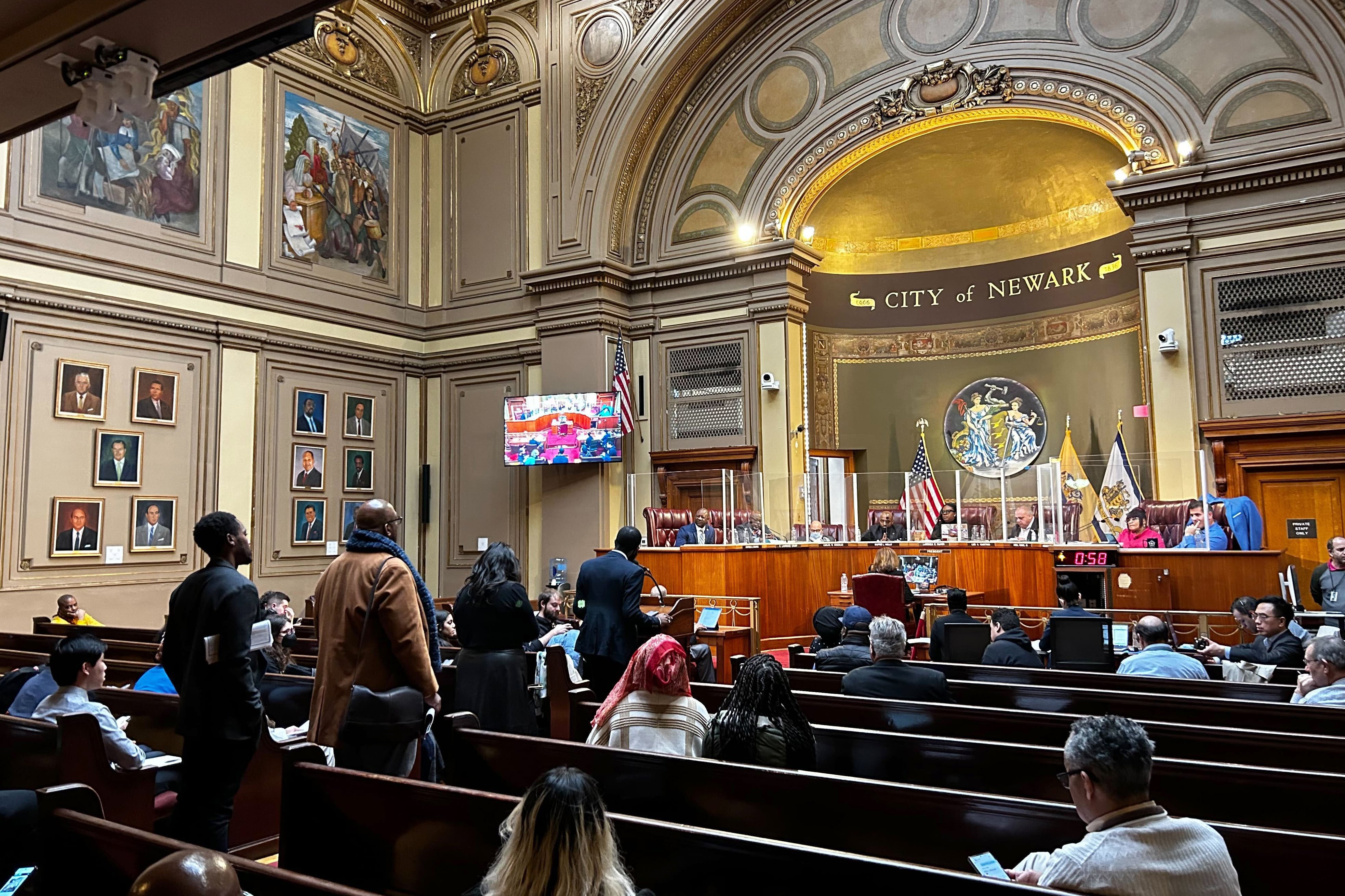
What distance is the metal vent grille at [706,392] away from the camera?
508 inches

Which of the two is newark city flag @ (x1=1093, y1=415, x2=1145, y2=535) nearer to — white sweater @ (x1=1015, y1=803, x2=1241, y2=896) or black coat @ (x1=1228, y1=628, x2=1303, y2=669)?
black coat @ (x1=1228, y1=628, x2=1303, y2=669)

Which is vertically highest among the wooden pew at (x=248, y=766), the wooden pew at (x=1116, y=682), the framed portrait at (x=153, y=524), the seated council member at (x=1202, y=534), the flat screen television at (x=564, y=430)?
the flat screen television at (x=564, y=430)

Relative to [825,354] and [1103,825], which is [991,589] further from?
[1103,825]

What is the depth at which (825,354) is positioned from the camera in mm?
14461

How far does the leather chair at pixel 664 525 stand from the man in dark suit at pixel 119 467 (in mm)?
5887

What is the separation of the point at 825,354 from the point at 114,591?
9855 mm

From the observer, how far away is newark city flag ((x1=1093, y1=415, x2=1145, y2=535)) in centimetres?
1020

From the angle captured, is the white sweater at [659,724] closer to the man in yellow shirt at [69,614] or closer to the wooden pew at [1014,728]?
the wooden pew at [1014,728]

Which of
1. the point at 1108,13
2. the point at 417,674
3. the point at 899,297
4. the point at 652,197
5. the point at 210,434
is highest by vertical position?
the point at 1108,13

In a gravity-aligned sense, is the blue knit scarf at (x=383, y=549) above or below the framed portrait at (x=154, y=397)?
below

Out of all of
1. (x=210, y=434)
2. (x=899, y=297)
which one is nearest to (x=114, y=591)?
(x=210, y=434)

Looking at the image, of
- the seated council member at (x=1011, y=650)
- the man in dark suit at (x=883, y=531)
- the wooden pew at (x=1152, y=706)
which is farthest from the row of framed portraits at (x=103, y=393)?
the seated council member at (x=1011, y=650)

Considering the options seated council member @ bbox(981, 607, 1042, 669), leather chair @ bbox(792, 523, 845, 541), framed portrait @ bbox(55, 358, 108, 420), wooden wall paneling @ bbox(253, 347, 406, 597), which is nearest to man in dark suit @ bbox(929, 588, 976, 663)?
seated council member @ bbox(981, 607, 1042, 669)

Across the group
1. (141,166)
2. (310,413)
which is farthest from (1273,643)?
(141,166)
